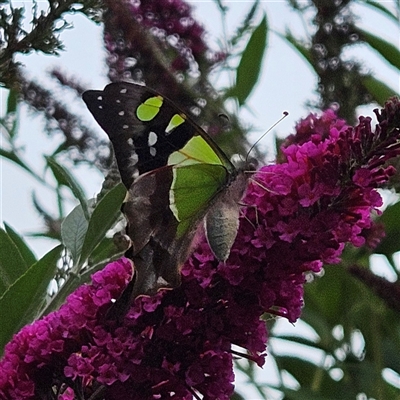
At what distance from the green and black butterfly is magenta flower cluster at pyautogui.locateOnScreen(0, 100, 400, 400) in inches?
1.7

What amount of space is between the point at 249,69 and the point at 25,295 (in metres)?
0.84

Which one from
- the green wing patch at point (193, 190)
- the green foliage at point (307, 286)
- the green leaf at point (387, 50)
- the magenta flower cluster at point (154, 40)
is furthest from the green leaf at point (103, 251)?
the green leaf at point (387, 50)

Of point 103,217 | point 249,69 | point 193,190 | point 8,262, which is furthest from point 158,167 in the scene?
point 249,69

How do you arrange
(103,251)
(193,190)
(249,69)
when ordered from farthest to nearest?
(249,69) → (103,251) → (193,190)

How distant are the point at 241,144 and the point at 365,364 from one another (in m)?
0.42

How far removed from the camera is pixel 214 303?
73 cm

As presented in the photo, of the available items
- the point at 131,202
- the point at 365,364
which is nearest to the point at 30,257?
the point at 131,202

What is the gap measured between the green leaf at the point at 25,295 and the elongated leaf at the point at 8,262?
0.28 feet

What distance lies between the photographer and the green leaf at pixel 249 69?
5.08 feet

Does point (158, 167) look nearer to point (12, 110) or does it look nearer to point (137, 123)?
point (137, 123)

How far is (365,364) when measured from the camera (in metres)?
1.34

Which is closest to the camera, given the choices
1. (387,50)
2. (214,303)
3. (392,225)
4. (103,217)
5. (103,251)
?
(214,303)

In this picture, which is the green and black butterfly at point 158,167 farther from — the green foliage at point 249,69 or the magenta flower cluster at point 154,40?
the green foliage at point 249,69

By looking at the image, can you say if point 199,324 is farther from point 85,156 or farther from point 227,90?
point 227,90
